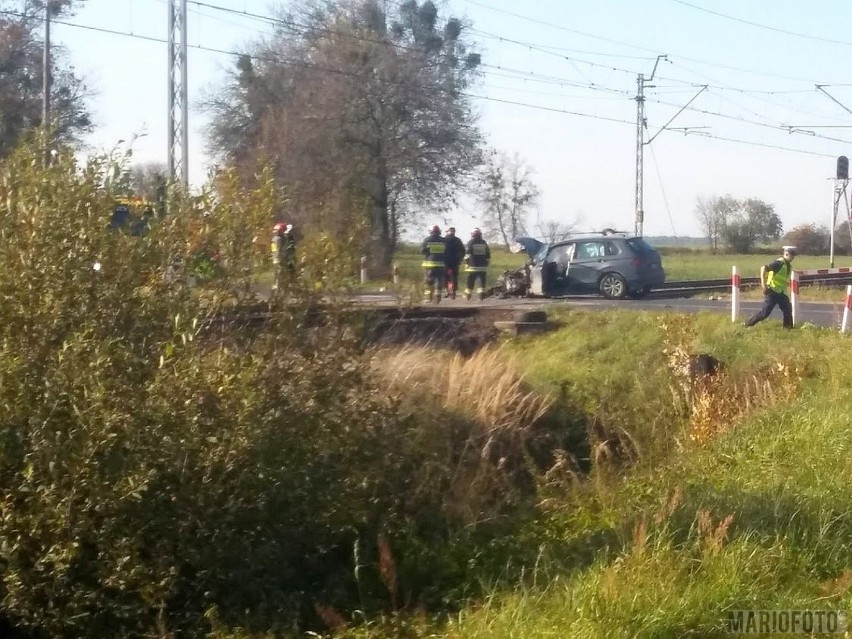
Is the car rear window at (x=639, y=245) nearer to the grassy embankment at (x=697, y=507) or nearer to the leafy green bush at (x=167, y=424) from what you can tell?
the grassy embankment at (x=697, y=507)

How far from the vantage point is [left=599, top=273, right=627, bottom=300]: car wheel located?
26.8m

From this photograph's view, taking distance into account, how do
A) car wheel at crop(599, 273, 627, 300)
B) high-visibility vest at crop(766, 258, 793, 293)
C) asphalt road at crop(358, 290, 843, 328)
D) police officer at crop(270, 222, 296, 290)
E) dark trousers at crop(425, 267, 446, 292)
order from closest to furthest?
police officer at crop(270, 222, 296, 290) < high-visibility vest at crop(766, 258, 793, 293) < asphalt road at crop(358, 290, 843, 328) < dark trousers at crop(425, 267, 446, 292) < car wheel at crop(599, 273, 627, 300)

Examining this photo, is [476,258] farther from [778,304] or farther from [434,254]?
[778,304]

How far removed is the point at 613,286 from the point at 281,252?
18.4m

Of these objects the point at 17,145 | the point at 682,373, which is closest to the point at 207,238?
the point at 17,145

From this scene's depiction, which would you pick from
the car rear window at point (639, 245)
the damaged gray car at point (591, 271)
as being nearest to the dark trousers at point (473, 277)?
the damaged gray car at point (591, 271)

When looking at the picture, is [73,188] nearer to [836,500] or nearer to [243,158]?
[836,500]

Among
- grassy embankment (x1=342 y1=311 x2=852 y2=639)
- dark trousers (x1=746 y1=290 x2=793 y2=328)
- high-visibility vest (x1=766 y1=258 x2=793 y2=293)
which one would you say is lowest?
grassy embankment (x1=342 y1=311 x2=852 y2=639)

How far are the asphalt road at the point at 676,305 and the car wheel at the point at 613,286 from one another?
25cm

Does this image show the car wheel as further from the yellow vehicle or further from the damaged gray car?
the yellow vehicle

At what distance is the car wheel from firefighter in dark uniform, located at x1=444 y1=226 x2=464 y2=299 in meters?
4.07

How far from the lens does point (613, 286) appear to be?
88.1ft

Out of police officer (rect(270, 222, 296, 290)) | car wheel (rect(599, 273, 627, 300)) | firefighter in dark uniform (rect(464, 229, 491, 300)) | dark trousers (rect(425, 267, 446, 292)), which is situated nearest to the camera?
police officer (rect(270, 222, 296, 290))

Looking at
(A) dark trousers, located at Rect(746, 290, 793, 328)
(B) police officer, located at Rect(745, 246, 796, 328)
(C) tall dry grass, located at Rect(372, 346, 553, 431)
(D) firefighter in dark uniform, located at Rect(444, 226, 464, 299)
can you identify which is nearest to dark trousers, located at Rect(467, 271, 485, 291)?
(D) firefighter in dark uniform, located at Rect(444, 226, 464, 299)
